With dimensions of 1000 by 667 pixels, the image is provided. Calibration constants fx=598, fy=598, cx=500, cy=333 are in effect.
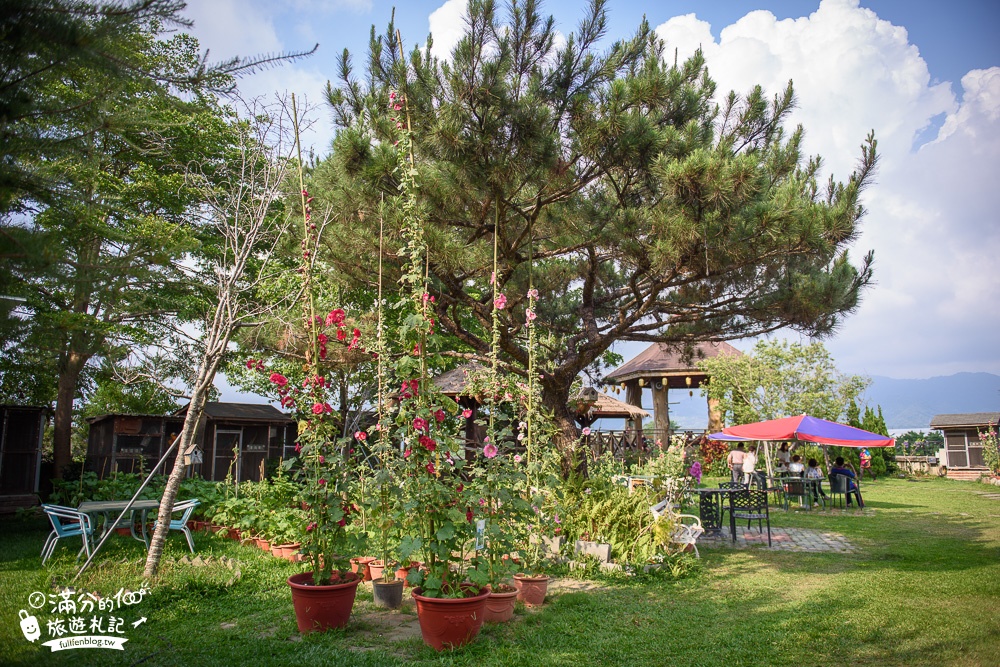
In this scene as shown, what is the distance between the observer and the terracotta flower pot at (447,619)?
360 cm

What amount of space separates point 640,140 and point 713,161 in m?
0.79

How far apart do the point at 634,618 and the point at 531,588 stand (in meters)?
0.81

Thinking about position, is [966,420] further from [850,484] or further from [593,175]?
[593,175]

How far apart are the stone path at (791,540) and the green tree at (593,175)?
9.20 feet

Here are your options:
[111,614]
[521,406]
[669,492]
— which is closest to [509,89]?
[521,406]

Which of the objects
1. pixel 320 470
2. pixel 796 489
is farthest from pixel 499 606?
pixel 796 489

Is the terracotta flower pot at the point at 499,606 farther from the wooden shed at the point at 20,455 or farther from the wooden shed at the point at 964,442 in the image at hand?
the wooden shed at the point at 964,442

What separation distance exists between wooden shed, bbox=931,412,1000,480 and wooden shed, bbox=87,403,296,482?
21.6 metres

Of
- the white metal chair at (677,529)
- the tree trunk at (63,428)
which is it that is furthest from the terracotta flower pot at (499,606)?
the tree trunk at (63,428)

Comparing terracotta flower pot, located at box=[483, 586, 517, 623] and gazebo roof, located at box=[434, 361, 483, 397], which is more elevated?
gazebo roof, located at box=[434, 361, 483, 397]

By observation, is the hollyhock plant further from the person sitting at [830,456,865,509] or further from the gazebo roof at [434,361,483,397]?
the person sitting at [830,456,865,509]

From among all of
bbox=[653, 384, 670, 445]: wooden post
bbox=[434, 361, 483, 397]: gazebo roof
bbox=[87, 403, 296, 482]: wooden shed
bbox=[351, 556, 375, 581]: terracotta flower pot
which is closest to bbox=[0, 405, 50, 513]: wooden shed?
bbox=[87, 403, 296, 482]: wooden shed

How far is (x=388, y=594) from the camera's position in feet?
15.4

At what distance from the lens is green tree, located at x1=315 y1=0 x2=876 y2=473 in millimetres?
5625
